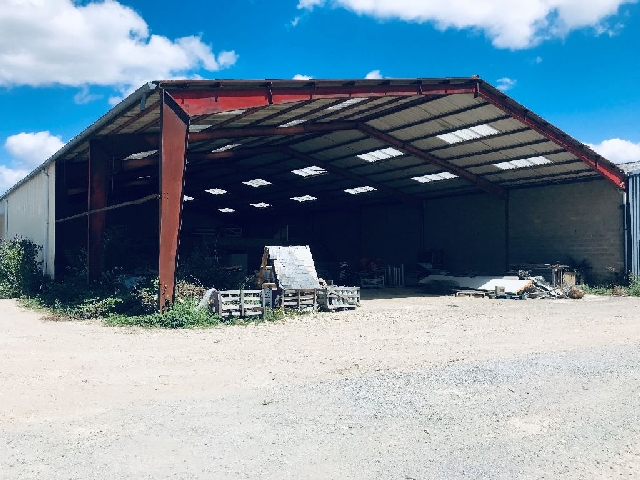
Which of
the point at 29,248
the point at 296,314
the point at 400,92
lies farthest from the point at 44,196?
the point at 400,92

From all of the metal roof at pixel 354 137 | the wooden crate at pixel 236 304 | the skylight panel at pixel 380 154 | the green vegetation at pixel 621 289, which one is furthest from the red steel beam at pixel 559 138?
the wooden crate at pixel 236 304

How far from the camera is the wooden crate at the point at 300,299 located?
16141mm

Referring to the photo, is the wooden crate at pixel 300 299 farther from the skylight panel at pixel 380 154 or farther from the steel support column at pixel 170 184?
the skylight panel at pixel 380 154

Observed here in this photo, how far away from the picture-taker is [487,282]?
77.6ft

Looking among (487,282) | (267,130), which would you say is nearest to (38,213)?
(267,130)

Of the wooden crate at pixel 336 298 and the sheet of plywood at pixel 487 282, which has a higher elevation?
the sheet of plywood at pixel 487 282

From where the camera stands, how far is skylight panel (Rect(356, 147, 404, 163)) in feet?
80.9

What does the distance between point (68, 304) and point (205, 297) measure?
5001mm

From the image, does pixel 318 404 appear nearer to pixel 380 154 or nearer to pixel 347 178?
pixel 380 154

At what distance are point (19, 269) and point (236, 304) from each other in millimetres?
13296

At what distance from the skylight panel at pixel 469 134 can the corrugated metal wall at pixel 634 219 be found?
6828 millimetres

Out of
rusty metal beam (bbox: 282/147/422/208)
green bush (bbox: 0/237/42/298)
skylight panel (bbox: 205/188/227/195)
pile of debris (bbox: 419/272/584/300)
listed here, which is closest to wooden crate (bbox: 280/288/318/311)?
pile of debris (bbox: 419/272/584/300)

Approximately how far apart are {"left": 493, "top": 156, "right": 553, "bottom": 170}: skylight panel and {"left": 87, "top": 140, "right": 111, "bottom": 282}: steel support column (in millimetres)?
16807

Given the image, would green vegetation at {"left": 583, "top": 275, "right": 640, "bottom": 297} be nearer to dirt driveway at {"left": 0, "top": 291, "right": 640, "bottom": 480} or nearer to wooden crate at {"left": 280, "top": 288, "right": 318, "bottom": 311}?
dirt driveway at {"left": 0, "top": 291, "right": 640, "bottom": 480}
